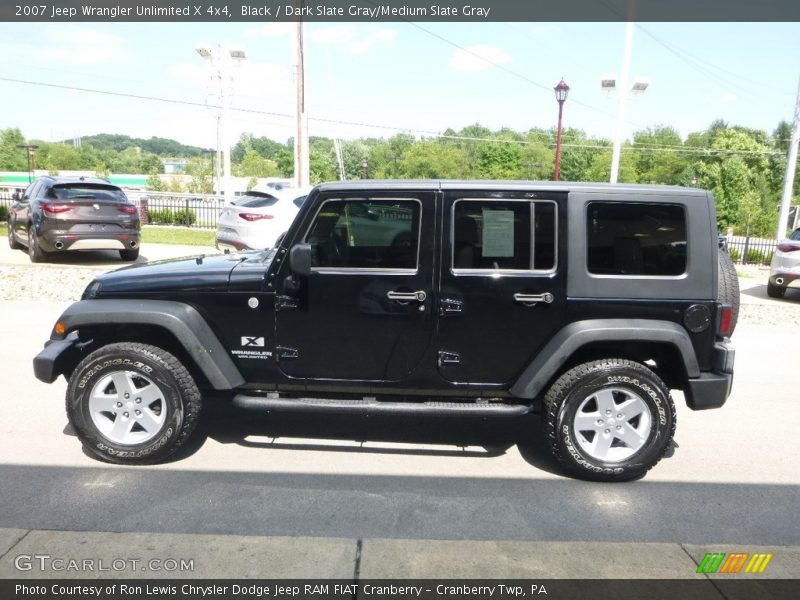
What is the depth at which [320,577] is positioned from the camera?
2924 millimetres

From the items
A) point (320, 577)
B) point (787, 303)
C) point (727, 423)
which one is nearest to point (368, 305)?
point (320, 577)

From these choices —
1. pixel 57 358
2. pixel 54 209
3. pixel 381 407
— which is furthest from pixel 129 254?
pixel 381 407

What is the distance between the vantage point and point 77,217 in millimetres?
12031

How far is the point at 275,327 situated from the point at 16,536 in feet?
5.80

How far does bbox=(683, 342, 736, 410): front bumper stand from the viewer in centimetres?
411

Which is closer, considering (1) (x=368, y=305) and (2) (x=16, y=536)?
(2) (x=16, y=536)

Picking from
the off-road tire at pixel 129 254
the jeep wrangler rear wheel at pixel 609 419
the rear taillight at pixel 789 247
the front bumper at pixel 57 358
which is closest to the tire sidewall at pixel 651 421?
the jeep wrangler rear wheel at pixel 609 419

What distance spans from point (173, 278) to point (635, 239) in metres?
3.00

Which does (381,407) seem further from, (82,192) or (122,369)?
(82,192)

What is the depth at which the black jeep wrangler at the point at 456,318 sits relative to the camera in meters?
4.08

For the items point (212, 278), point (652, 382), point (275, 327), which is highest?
point (212, 278)

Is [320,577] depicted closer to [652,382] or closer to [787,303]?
[652,382]

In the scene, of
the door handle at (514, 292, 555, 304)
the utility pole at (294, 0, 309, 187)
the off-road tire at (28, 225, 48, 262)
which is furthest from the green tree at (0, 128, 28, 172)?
the door handle at (514, 292, 555, 304)
